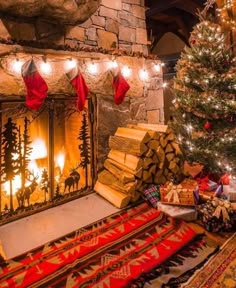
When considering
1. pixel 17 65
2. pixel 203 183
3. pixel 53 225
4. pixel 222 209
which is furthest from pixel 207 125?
pixel 17 65

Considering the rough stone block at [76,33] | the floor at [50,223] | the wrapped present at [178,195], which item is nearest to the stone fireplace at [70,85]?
the rough stone block at [76,33]

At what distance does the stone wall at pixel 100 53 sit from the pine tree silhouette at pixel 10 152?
34 centimetres

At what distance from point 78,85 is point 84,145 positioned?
2.52ft

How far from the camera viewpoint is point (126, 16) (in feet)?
11.7

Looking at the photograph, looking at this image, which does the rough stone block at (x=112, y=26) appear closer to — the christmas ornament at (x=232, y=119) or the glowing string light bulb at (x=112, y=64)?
the glowing string light bulb at (x=112, y=64)

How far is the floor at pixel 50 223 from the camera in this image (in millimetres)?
2303

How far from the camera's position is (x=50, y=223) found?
2.61 m

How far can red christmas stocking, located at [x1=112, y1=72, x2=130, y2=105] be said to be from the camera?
3.11 m

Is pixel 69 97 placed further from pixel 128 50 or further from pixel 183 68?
pixel 183 68

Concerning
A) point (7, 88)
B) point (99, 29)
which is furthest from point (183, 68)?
point (7, 88)

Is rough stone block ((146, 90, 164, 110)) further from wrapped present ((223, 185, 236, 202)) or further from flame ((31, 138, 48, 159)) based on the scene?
flame ((31, 138, 48, 159))

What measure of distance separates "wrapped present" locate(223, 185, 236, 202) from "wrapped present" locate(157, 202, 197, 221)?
0.46 meters

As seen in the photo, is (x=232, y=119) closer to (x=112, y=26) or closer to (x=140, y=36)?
(x=140, y=36)

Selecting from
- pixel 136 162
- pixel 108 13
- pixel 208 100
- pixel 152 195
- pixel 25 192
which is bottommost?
pixel 152 195
